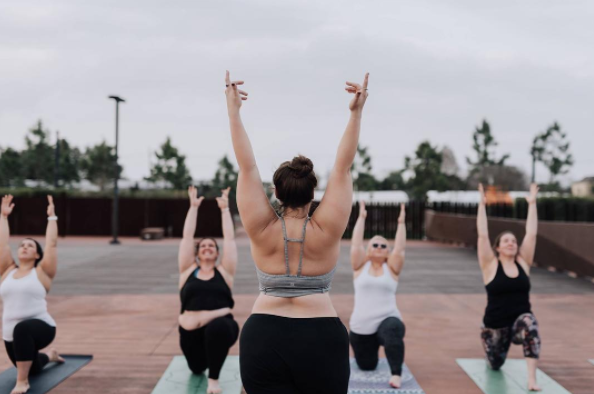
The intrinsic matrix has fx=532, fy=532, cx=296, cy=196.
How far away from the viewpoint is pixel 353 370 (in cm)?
523

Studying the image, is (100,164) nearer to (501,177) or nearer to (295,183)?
(501,177)

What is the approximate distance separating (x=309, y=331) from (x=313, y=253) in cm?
30

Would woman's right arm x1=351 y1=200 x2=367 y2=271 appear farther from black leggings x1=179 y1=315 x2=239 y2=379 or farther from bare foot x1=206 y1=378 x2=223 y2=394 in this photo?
bare foot x1=206 y1=378 x2=223 y2=394

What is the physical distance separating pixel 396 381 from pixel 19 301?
3353 mm

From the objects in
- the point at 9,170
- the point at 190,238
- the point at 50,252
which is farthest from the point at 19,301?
the point at 9,170

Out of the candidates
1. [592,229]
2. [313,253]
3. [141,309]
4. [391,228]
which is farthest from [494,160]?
[313,253]

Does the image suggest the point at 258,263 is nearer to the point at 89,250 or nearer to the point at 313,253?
the point at 313,253

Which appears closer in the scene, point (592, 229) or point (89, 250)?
point (592, 229)

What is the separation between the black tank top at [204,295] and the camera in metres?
4.71

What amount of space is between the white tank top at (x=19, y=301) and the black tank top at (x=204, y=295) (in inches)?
49.4

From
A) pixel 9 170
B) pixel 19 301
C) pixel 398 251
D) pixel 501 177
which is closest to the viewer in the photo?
pixel 19 301

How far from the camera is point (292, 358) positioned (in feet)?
6.68

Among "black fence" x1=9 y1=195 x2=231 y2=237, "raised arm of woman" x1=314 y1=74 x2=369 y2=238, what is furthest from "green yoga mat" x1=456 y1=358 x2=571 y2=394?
"black fence" x1=9 y1=195 x2=231 y2=237

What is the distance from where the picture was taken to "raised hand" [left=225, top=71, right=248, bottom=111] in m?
2.20
